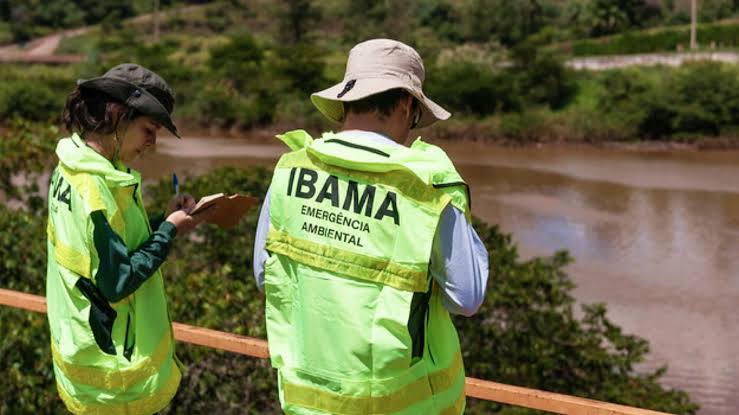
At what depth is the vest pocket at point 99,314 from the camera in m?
2.18

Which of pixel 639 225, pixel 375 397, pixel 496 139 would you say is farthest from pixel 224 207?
pixel 496 139

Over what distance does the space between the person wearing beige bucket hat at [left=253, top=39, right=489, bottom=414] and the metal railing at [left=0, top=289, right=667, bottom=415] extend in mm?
649

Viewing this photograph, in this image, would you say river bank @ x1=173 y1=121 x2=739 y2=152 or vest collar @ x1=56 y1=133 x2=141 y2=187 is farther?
river bank @ x1=173 y1=121 x2=739 y2=152

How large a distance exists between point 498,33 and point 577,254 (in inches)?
1494

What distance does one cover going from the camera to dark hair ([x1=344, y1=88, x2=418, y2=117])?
1.91 metres

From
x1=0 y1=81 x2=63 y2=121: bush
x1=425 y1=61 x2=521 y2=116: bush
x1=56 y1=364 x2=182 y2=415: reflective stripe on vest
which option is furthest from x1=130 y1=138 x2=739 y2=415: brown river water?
x1=0 y1=81 x2=63 y2=121: bush

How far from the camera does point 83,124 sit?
2229mm

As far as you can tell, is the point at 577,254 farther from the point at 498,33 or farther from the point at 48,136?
the point at 498,33

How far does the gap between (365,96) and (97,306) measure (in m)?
Answer: 0.83

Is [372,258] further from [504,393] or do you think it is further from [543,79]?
[543,79]

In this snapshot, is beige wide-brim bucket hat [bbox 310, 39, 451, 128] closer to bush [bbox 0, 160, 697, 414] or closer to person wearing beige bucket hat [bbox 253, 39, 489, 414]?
person wearing beige bucket hat [bbox 253, 39, 489, 414]

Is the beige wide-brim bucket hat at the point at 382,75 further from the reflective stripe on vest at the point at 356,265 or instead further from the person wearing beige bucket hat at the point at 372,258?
the reflective stripe on vest at the point at 356,265

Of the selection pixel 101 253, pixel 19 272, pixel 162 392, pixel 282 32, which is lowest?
pixel 282 32

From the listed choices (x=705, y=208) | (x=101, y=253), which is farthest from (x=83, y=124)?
(x=705, y=208)
